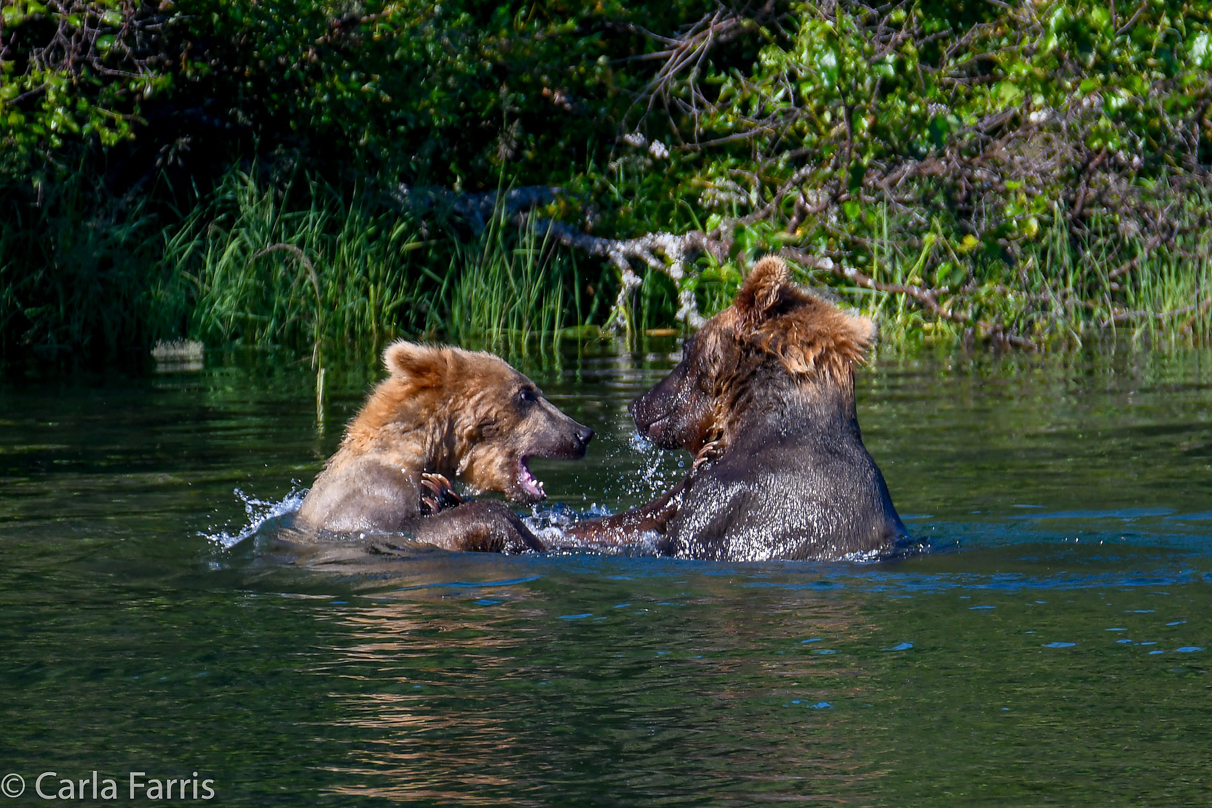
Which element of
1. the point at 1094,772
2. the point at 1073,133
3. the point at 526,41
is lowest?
the point at 1094,772

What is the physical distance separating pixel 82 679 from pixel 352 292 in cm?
1304

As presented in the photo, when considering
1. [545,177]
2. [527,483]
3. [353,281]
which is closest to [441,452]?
[527,483]

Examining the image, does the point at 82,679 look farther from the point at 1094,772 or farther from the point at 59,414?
the point at 59,414

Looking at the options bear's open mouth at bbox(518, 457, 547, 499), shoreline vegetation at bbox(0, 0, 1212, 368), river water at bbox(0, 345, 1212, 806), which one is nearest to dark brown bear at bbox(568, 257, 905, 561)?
river water at bbox(0, 345, 1212, 806)

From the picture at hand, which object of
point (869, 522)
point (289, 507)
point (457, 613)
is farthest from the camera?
point (289, 507)

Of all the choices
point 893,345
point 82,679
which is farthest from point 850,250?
point 82,679

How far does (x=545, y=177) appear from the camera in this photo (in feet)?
64.4

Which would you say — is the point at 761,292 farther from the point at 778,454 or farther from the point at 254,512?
the point at 254,512

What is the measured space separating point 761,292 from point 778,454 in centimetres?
67

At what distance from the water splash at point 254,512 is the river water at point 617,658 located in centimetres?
4

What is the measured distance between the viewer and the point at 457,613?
5.78 meters

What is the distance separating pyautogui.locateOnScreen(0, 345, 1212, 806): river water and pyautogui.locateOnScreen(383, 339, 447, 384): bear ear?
867 millimetres

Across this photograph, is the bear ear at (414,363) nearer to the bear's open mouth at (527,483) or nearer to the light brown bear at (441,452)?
the light brown bear at (441,452)

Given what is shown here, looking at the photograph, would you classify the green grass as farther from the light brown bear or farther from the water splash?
the light brown bear
